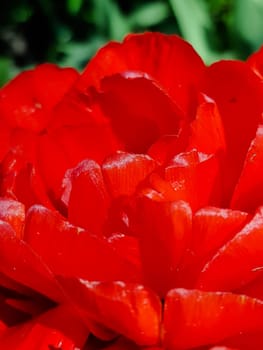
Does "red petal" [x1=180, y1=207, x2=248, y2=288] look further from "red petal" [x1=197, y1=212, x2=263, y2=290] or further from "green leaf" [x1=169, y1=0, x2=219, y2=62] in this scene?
"green leaf" [x1=169, y1=0, x2=219, y2=62]

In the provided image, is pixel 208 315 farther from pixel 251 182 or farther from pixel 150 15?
pixel 150 15

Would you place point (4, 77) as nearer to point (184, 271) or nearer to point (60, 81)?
point (60, 81)

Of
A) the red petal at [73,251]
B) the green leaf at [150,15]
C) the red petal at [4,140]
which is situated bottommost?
the green leaf at [150,15]

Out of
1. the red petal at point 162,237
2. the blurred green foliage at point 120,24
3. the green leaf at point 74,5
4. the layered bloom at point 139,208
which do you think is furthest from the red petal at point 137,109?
the green leaf at point 74,5

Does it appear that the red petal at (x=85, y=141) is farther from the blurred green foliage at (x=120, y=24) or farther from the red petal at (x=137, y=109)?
the blurred green foliage at (x=120, y=24)

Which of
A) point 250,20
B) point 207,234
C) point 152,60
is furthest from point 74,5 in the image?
point 207,234
